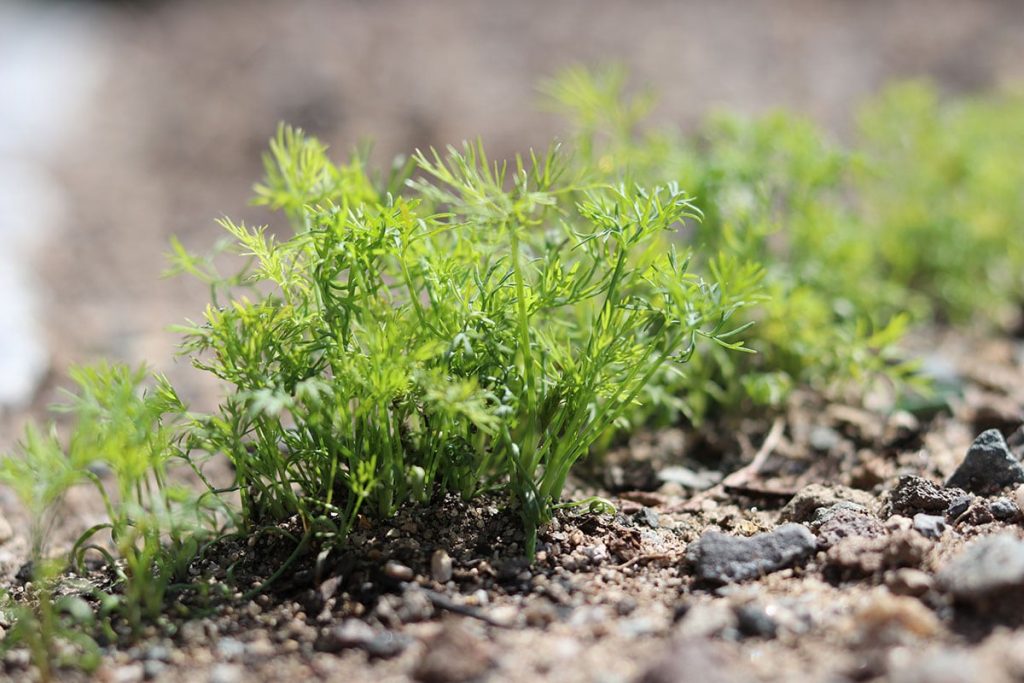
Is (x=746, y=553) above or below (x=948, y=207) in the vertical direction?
below

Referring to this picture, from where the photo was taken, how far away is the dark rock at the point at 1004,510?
1.78 m

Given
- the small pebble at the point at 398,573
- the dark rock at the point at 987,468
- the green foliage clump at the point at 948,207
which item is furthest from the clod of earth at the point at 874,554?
the green foliage clump at the point at 948,207

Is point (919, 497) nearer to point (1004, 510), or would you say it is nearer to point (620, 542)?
point (1004, 510)

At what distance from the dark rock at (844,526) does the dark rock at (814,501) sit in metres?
0.08

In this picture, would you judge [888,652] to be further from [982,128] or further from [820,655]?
[982,128]

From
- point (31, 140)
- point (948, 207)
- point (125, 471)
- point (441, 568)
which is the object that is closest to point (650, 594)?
point (441, 568)

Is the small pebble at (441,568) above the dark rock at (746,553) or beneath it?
beneath

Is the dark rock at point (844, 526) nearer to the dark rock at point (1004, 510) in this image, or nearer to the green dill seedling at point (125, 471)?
the dark rock at point (1004, 510)

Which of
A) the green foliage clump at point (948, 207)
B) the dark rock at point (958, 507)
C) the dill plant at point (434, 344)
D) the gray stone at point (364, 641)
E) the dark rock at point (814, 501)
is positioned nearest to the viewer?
the gray stone at point (364, 641)

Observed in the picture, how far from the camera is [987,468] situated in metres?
1.93

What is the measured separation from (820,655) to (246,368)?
39.8 inches

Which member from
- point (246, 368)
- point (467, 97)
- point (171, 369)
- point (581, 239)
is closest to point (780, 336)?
point (581, 239)

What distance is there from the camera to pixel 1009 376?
276 centimetres

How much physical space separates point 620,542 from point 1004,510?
2.31ft
